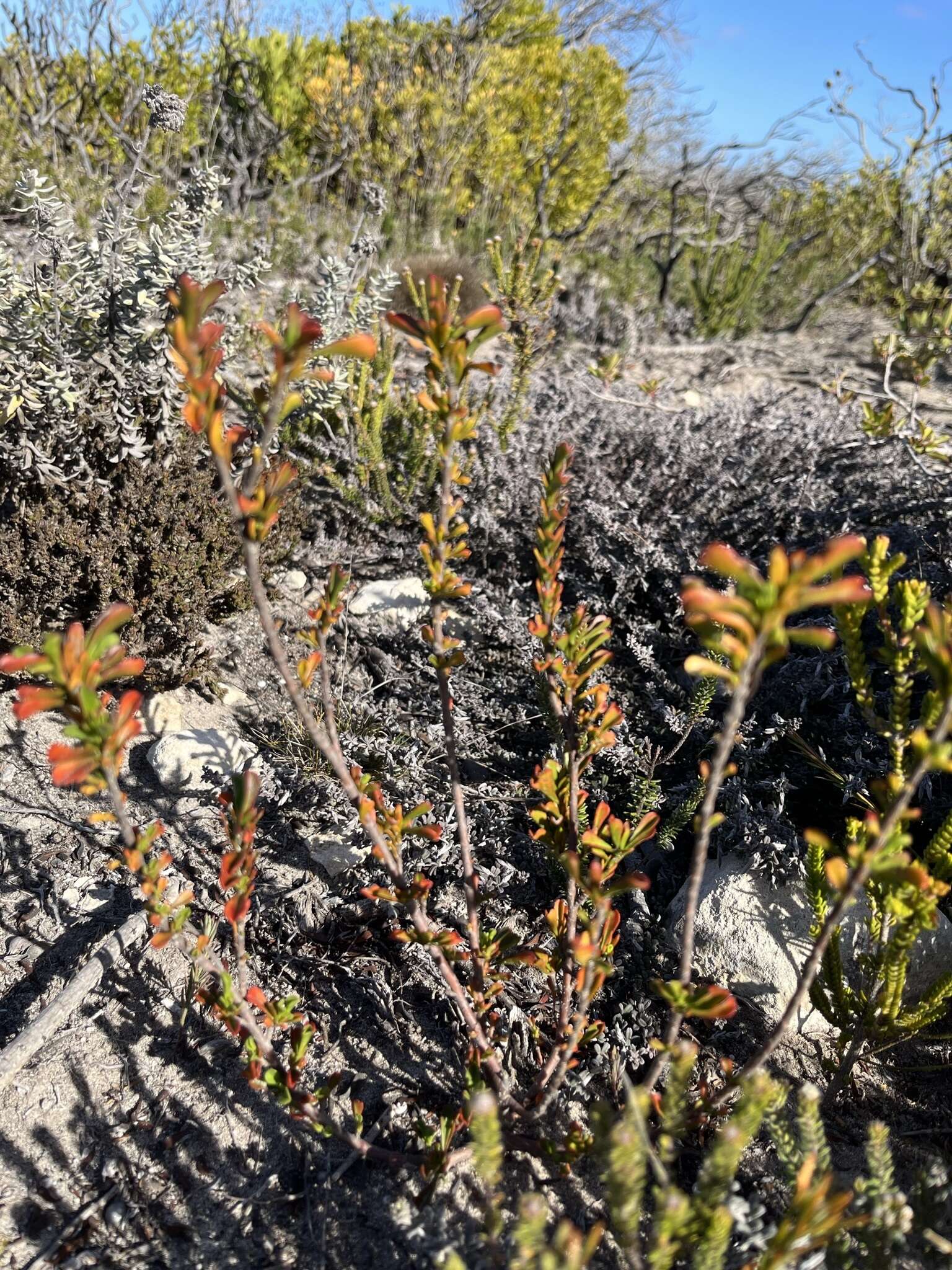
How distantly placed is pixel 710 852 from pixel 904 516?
1733 millimetres

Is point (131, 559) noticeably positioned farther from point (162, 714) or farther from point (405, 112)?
point (405, 112)

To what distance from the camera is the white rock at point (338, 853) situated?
203cm

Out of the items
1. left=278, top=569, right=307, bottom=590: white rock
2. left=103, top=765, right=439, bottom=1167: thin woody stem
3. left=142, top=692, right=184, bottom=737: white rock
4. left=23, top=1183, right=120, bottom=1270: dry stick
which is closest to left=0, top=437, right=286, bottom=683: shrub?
left=142, top=692, right=184, bottom=737: white rock

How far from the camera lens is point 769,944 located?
1.81 m

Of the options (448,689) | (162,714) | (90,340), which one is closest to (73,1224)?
(448,689)

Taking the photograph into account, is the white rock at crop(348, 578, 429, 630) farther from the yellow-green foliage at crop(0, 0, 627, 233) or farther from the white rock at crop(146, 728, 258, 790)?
the yellow-green foliage at crop(0, 0, 627, 233)

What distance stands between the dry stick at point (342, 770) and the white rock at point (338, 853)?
2.14 feet

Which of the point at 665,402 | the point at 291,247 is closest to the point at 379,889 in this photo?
the point at 665,402

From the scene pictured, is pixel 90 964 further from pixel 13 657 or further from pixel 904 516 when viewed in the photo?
pixel 904 516

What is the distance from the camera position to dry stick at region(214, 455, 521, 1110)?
98cm

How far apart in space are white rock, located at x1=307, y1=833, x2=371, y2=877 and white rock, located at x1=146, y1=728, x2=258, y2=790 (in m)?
0.33

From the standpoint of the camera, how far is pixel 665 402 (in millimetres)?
4820

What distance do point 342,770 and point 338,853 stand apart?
1.02 meters

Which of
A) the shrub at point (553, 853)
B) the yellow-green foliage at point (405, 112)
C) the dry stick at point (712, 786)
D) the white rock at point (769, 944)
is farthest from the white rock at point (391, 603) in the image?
the yellow-green foliage at point (405, 112)
